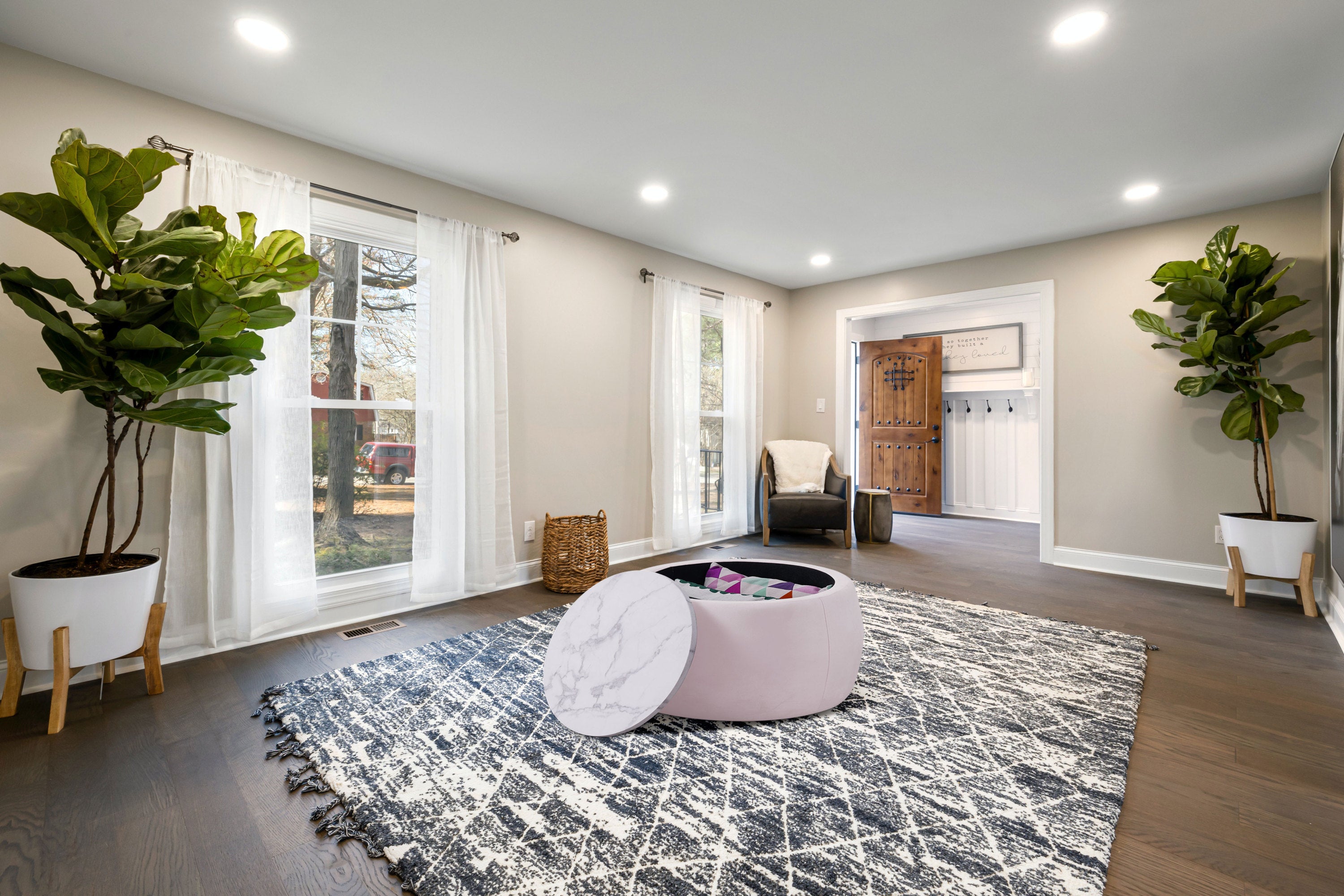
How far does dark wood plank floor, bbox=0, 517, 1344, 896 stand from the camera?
132 centimetres

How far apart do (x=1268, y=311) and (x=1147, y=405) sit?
0.84 meters

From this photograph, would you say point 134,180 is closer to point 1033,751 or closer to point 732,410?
point 1033,751

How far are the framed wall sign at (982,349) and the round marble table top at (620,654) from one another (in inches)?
250

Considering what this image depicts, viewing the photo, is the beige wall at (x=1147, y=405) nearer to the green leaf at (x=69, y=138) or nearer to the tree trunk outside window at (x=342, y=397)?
the tree trunk outside window at (x=342, y=397)

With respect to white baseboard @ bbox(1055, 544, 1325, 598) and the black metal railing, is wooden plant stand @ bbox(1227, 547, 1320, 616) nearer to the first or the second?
white baseboard @ bbox(1055, 544, 1325, 598)

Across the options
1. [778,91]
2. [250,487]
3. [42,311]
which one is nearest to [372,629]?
[250,487]

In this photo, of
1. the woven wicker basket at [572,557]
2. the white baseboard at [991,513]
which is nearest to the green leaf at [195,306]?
the woven wicker basket at [572,557]

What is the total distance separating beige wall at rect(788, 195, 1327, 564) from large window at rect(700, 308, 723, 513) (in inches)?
85.7

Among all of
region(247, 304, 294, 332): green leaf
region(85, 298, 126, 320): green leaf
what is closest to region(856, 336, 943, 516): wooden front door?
region(247, 304, 294, 332): green leaf

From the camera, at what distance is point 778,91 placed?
2494 millimetres

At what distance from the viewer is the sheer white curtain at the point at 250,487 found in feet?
8.32

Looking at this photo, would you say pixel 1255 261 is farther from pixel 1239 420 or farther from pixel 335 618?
pixel 335 618

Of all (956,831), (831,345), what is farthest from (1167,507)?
(956,831)

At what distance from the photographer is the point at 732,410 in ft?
17.7
